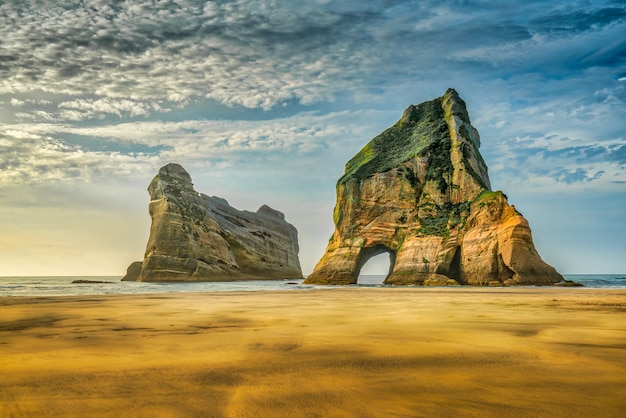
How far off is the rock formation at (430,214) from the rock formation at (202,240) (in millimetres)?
19006

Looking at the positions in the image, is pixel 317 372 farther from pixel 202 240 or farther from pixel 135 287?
pixel 202 240

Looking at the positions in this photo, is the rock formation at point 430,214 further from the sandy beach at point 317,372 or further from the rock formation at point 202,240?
the sandy beach at point 317,372

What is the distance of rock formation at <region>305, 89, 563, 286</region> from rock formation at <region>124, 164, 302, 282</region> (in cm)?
1901

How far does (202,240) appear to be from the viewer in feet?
188

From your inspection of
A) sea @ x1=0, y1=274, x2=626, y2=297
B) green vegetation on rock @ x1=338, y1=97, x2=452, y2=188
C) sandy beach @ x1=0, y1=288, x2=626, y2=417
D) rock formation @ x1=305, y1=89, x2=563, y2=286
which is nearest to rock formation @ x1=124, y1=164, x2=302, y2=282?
sea @ x1=0, y1=274, x2=626, y2=297

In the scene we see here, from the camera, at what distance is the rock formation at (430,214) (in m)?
32.3

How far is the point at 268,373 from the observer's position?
2977mm

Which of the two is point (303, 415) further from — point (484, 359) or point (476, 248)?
point (476, 248)

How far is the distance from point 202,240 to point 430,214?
1205 inches

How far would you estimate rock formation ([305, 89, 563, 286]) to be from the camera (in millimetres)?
32312

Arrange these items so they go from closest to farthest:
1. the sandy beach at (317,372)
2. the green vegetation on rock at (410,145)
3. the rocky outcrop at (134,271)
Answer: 1. the sandy beach at (317,372)
2. the green vegetation on rock at (410,145)
3. the rocky outcrop at (134,271)

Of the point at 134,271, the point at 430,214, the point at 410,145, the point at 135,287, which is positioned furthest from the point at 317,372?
the point at 134,271

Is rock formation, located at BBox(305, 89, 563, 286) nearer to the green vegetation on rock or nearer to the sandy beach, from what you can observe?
the green vegetation on rock

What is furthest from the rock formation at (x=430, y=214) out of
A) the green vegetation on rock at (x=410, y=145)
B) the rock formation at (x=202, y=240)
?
the rock formation at (x=202, y=240)
